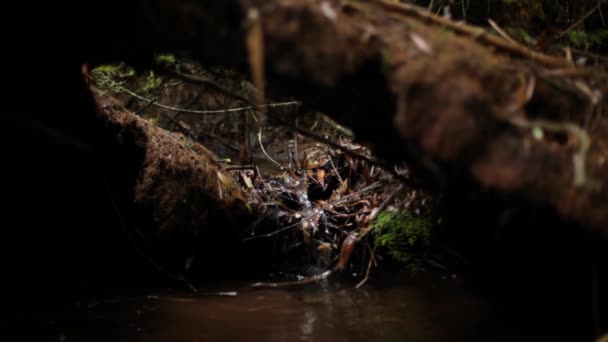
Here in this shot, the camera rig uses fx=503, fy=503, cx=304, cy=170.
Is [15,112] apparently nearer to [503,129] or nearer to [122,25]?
[122,25]

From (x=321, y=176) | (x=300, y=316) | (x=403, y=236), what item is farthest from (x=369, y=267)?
(x=321, y=176)

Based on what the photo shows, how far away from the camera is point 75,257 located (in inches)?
135

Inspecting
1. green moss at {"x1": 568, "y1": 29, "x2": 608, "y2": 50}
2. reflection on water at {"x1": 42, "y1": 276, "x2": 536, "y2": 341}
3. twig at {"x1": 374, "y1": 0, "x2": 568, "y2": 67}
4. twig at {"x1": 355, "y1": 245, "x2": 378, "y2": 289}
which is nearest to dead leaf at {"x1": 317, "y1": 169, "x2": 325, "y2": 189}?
twig at {"x1": 355, "y1": 245, "x2": 378, "y2": 289}

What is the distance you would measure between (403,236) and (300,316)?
95cm

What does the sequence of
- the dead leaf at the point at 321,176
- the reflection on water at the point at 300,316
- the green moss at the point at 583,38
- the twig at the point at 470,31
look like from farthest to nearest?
1. the dead leaf at the point at 321,176
2. the green moss at the point at 583,38
3. the reflection on water at the point at 300,316
4. the twig at the point at 470,31

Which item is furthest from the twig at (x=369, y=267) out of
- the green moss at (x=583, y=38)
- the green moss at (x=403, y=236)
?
the green moss at (x=583, y=38)

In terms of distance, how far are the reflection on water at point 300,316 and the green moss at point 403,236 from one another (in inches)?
7.1

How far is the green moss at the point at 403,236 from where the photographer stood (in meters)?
3.28

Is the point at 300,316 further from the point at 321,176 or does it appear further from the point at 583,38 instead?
the point at 583,38

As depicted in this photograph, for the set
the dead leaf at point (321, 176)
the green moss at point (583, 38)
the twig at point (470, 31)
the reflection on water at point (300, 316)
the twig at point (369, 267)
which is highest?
the green moss at point (583, 38)

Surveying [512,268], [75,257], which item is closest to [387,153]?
[512,268]

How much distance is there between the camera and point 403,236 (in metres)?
3.39

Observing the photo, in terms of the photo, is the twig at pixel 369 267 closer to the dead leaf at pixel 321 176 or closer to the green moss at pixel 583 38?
the dead leaf at pixel 321 176

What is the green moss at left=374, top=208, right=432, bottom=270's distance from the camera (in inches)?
129
